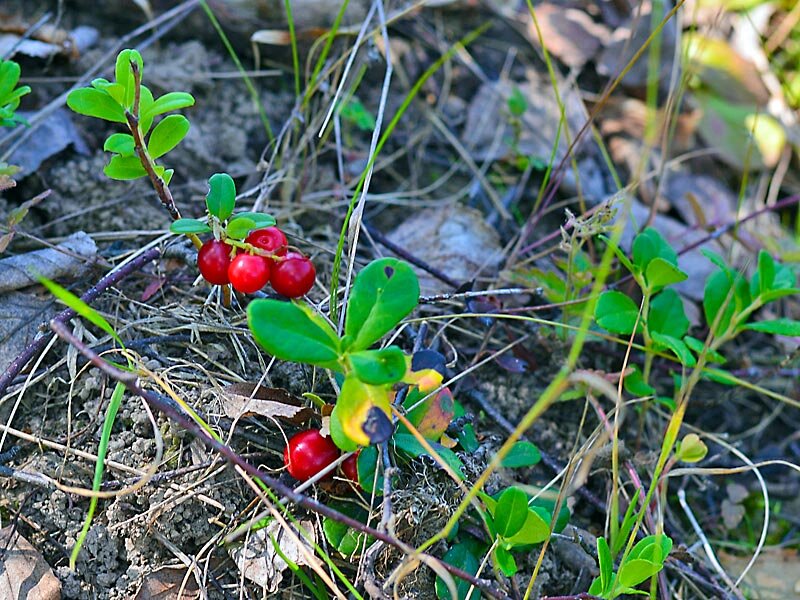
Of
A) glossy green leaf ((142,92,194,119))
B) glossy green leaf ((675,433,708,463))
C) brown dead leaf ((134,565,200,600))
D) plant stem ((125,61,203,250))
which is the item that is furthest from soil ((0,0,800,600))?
glossy green leaf ((142,92,194,119))

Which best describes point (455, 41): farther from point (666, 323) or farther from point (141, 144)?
point (141, 144)

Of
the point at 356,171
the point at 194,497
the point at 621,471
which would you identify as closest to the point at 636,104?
the point at 356,171

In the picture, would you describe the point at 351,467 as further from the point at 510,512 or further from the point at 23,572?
the point at 23,572

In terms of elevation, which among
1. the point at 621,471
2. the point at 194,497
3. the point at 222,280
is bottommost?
the point at 621,471

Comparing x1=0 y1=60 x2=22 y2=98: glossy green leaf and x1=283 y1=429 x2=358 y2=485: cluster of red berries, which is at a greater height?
x1=0 y1=60 x2=22 y2=98: glossy green leaf

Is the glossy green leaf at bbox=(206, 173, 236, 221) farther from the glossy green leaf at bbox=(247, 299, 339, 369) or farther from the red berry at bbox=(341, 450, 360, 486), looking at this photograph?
the red berry at bbox=(341, 450, 360, 486)

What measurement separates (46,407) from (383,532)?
90 cm

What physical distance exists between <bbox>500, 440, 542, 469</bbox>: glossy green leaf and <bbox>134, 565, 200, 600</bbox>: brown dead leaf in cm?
81

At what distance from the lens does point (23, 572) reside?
1680 millimetres

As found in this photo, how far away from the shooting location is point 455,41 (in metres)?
3.23

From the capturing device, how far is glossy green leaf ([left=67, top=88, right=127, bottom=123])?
66.7 inches

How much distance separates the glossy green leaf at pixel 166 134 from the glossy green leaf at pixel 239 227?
10.2 inches

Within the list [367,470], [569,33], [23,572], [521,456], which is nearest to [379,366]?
[367,470]

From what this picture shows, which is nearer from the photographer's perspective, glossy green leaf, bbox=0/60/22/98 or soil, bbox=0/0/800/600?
soil, bbox=0/0/800/600
